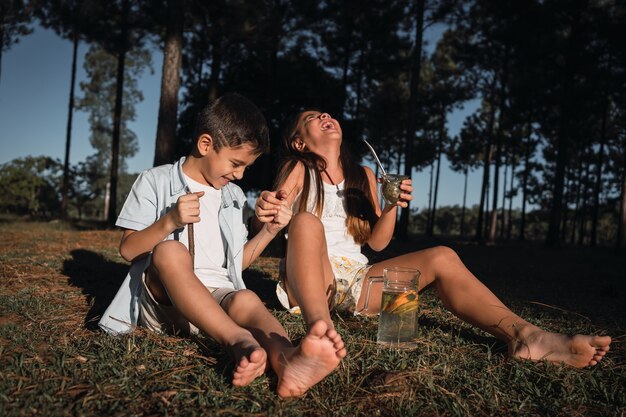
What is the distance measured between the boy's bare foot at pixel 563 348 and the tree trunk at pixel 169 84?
313 inches

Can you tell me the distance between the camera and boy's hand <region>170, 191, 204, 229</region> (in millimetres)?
1900

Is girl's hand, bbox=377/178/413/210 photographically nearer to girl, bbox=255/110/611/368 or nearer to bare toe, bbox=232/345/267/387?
girl, bbox=255/110/611/368

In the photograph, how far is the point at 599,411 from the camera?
1.56 meters

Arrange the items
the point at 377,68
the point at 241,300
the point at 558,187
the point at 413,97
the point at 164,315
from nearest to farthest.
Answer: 1. the point at 241,300
2. the point at 164,315
3. the point at 413,97
4. the point at 558,187
5. the point at 377,68

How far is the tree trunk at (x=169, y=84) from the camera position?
897 cm

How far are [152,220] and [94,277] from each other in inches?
87.8

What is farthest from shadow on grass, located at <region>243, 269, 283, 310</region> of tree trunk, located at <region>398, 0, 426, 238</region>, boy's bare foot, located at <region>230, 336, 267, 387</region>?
tree trunk, located at <region>398, 0, 426, 238</region>

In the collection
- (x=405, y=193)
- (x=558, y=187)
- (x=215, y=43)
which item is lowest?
(x=405, y=193)

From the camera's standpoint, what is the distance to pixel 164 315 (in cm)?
215

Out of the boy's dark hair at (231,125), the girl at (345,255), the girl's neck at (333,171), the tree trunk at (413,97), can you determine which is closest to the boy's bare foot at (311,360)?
the girl at (345,255)

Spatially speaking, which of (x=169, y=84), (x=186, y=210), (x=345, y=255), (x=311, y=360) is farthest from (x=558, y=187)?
(x=311, y=360)

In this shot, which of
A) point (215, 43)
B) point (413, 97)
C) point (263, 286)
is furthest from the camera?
point (215, 43)

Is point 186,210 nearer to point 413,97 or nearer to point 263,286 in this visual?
point 263,286

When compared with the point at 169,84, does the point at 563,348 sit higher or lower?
lower
